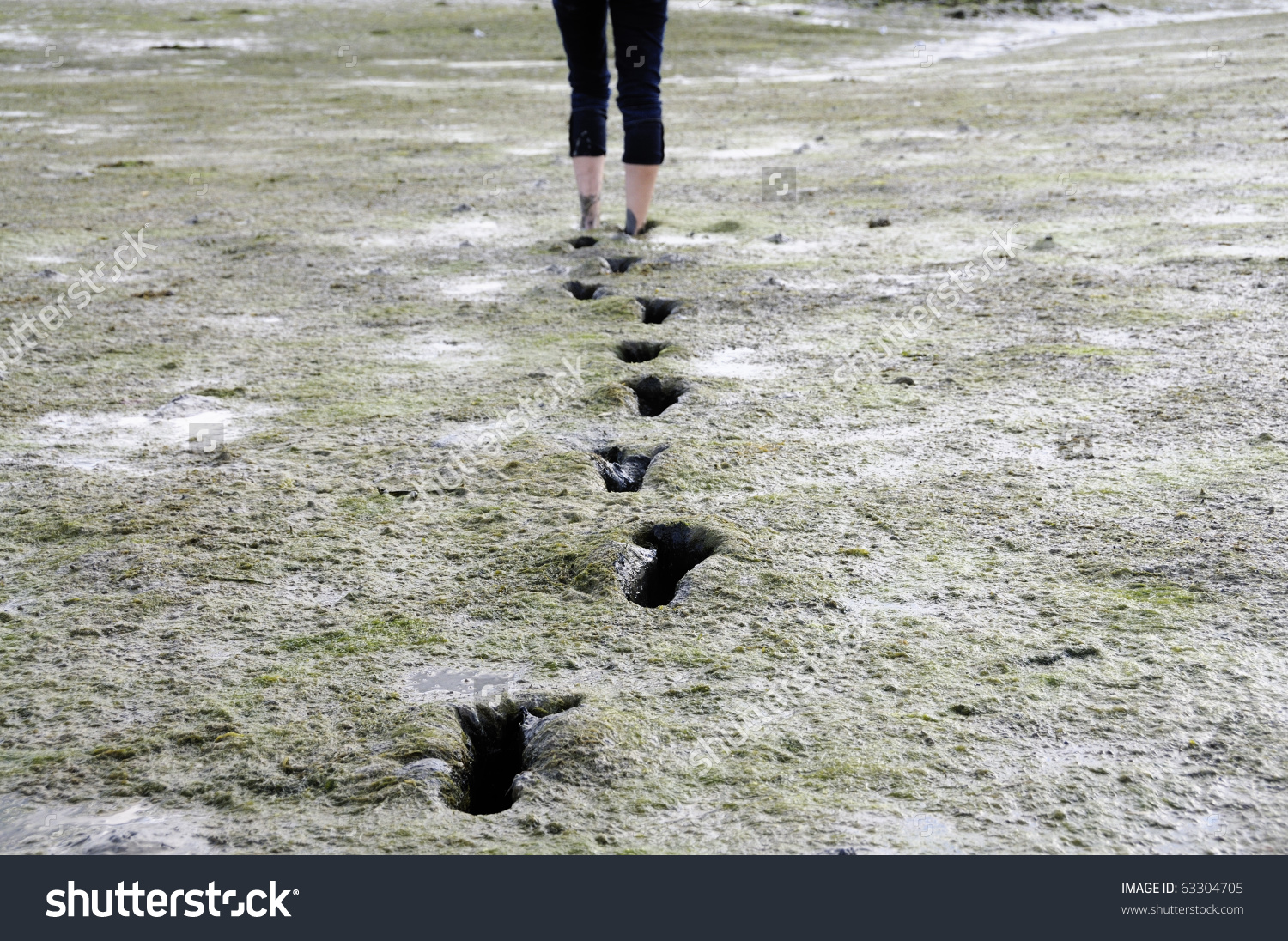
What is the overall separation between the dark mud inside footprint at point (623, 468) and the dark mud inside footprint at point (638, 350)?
77 cm

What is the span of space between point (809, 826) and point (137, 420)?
7.51 feet

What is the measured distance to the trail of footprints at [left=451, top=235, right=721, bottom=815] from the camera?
1.71 metres

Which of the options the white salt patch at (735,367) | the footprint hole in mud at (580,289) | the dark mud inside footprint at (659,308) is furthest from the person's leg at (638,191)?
the white salt patch at (735,367)

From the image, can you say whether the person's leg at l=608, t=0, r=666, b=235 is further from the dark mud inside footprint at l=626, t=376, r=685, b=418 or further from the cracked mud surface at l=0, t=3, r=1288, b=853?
the dark mud inside footprint at l=626, t=376, r=685, b=418

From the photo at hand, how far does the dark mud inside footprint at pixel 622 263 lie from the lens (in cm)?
450

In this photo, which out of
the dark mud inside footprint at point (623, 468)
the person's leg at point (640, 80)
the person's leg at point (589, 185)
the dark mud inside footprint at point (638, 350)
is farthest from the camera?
the person's leg at point (589, 185)

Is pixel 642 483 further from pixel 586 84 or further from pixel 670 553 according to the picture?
pixel 586 84

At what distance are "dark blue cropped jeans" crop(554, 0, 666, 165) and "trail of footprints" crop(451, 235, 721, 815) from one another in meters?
1.40

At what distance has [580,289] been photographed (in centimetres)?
425

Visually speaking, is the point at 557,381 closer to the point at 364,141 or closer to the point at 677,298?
the point at 677,298

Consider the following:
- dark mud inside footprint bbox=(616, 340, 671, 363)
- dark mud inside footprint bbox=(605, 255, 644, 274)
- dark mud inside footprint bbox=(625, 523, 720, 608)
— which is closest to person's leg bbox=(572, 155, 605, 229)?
dark mud inside footprint bbox=(605, 255, 644, 274)

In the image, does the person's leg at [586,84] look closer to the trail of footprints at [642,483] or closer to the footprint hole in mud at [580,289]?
the footprint hole in mud at [580,289]

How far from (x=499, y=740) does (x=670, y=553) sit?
0.68 meters
